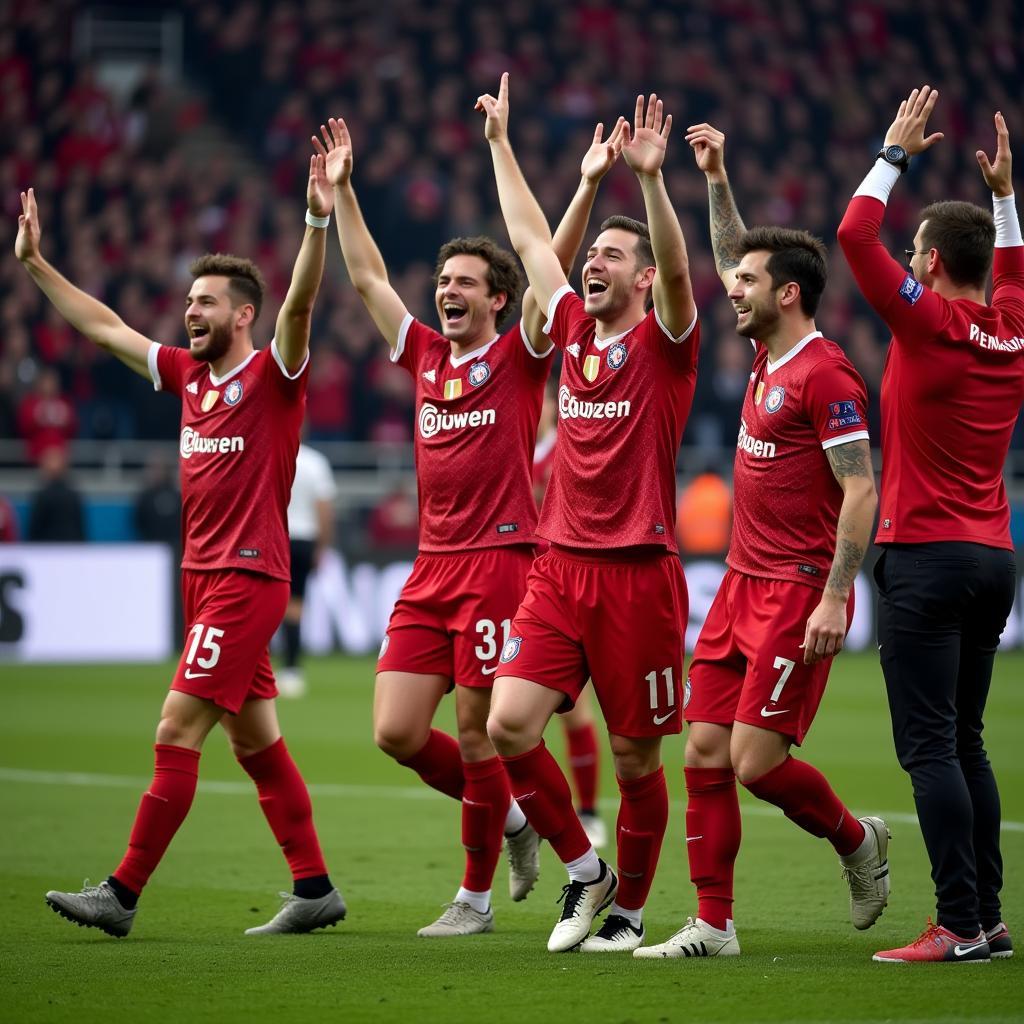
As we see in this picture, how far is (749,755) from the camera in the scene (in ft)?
18.7

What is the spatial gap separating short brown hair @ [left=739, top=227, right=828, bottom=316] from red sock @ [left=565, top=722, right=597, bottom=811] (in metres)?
3.33

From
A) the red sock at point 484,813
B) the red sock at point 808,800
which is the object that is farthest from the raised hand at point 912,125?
the red sock at point 484,813

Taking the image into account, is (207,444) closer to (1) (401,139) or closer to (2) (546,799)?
(2) (546,799)

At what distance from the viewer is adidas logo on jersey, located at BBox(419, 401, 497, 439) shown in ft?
21.8

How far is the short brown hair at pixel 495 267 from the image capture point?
6867mm

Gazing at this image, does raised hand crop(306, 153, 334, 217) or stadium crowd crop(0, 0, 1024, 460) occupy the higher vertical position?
stadium crowd crop(0, 0, 1024, 460)

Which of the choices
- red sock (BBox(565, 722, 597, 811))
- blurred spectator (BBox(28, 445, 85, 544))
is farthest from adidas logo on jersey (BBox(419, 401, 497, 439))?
blurred spectator (BBox(28, 445, 85, 544))

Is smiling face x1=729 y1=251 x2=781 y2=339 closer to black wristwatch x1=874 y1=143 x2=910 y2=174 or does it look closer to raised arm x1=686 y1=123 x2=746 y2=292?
raised arm x1=686 y1=123 x2=746 y2=292

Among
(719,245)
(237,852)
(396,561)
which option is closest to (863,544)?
(719,245)

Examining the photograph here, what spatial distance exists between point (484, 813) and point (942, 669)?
1.90m

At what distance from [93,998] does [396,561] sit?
14014 millimetres

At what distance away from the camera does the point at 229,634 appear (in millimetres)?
6535

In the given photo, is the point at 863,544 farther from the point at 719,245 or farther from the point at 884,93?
the point at 884,93

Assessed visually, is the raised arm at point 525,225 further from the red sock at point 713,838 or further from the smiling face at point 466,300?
the red sock at point 713,838
